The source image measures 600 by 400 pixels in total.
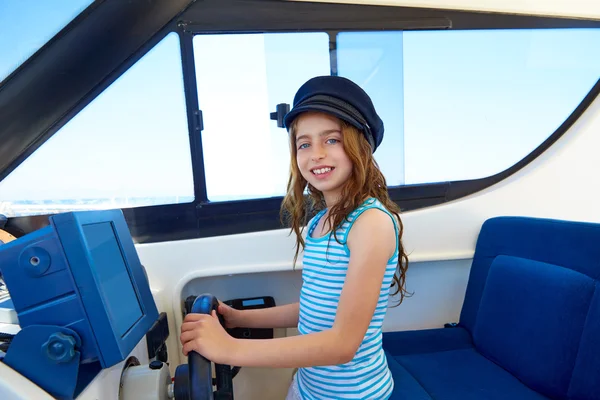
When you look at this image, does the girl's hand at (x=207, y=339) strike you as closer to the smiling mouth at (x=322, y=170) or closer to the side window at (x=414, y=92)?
the smiling mouth at (x=322, y=170)

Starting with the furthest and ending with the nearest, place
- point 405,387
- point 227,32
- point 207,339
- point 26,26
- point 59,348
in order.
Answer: point 227,32
point 26,26
point 405,387
point 207,339
point 59,348

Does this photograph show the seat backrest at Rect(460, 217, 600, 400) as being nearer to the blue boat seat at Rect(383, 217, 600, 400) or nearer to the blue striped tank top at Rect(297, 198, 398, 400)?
the blue boat seat at Rect(383, 217, 600, 400)

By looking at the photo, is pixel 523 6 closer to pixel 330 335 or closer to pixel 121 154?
pixel 330 335

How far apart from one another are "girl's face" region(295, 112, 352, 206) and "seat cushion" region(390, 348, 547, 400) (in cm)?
61

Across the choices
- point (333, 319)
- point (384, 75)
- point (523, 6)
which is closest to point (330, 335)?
point (333, 319)

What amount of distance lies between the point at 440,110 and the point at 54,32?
144 centimetres

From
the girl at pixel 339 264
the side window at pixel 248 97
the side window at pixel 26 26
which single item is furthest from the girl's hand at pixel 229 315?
the side window at pixel 26 26

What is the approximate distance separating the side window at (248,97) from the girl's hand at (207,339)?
0.73 m

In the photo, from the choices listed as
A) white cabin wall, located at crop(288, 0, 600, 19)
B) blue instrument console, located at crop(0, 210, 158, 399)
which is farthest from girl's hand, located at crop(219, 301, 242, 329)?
white cabin wall, located at crop(288, 0, 600, 19)

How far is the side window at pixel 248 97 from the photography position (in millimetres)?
1389

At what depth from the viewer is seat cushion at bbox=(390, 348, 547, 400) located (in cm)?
107

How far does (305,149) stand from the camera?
95 cm

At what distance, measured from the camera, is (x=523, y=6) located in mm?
1535

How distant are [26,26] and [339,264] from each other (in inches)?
50.9
